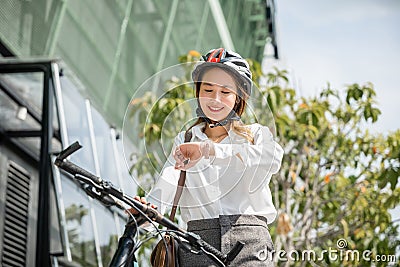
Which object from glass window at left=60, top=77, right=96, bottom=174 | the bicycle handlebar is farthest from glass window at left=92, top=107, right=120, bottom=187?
the bicycle handlebar

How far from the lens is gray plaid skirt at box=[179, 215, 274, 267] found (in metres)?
1.81

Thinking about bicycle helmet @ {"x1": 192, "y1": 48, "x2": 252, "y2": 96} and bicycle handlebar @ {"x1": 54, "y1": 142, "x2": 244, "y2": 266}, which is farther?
bicycle helmet @ {"x1": 192, "y1": 48, "x2": 252, "y2": 96}

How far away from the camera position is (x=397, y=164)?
17.6 feet

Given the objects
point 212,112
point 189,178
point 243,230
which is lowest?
point 243,230

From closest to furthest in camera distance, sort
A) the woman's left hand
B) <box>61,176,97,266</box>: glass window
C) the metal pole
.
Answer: the woman's left hand, the metal pole, <box>61,176,97,266</box>: glass window

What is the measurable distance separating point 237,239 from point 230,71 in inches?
15.3

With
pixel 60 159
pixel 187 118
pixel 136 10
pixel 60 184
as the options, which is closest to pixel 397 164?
pixel 60 184

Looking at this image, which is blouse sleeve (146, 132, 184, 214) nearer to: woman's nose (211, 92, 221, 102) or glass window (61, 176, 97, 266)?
woman's nose (211, 92, 221, 102)

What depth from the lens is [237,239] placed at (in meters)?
1.83

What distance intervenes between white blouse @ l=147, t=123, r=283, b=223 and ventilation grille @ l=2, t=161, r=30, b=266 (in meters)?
3.38

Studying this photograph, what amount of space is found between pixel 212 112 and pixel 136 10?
16.6 ft

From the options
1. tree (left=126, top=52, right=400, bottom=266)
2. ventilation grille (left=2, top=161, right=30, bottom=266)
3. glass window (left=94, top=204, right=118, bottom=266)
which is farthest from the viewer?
glass window (left=94, top=204, right=118, bottom=266)

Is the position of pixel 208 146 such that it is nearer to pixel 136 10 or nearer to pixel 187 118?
pixel 187 118

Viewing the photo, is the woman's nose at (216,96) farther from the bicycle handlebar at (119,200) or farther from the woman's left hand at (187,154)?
the bicycle handlebar at (119,200)
